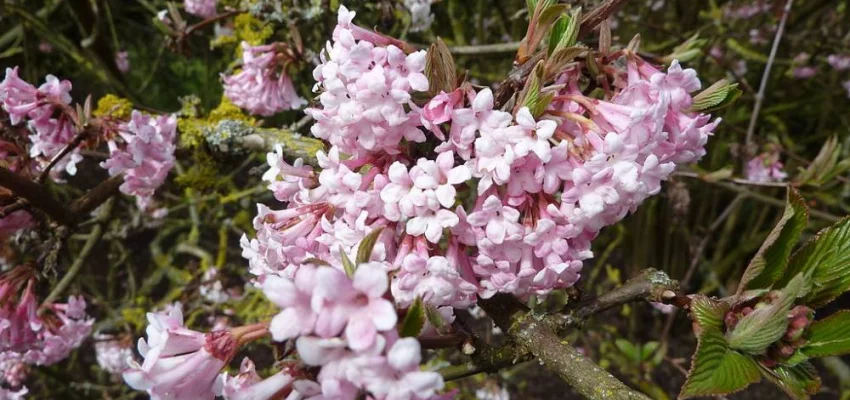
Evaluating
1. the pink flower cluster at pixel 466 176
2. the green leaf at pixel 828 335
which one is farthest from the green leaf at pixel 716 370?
the pink flower cluster at pixel 466 176

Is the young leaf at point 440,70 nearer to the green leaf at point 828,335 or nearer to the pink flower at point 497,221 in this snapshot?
the pink flower at point 497,221

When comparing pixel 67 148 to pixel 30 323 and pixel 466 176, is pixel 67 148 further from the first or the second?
pixel 466 176

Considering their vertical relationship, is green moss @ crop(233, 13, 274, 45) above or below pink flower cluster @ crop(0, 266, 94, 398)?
above

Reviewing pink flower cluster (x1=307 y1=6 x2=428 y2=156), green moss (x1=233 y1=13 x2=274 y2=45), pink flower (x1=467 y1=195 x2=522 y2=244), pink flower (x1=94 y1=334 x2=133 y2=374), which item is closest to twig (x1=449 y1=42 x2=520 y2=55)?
green moss (x1=233 y1=13 x2=274 y2=45)

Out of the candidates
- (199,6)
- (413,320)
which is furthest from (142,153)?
(199,6)

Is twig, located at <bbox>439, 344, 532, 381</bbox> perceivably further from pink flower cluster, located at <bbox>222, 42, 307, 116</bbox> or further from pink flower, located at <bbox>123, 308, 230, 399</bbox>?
pink flower cluster, located at <bbox>222, 42, 307, 116</bbox>
